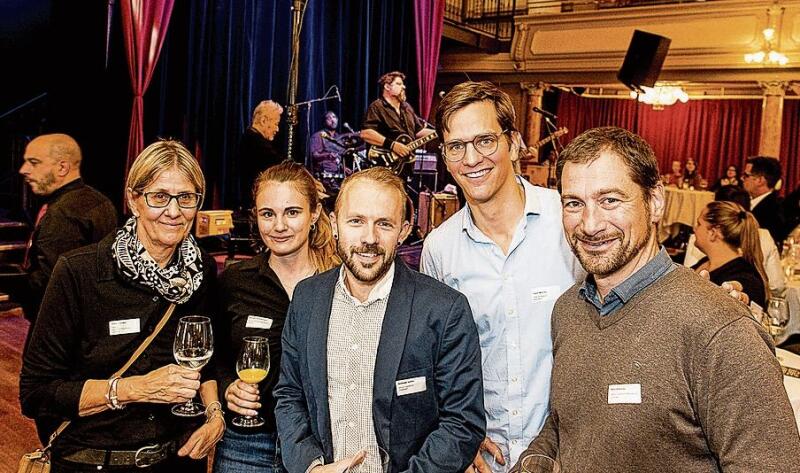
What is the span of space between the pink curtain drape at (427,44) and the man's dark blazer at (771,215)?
5278mm

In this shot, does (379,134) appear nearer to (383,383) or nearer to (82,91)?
(82,91)

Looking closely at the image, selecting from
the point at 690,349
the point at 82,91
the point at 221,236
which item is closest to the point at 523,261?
the point at 690,349

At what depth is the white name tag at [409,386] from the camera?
163 cm

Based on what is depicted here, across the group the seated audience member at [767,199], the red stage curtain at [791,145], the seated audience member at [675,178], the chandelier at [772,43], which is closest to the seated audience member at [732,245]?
the seated audience member at [767,199]

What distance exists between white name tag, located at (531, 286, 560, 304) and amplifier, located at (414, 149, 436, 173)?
22.2 ft

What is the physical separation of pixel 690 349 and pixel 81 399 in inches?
56.8

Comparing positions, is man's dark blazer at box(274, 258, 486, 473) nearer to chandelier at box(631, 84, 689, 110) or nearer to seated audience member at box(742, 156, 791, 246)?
seated audience member at box(742, 156, 791, 246)

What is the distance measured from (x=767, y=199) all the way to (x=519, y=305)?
18.3 feet

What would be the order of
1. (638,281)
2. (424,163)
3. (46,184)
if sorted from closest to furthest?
(638,281), (46,184), (424,163)

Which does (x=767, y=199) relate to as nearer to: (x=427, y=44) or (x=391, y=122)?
(x=391, y=122)

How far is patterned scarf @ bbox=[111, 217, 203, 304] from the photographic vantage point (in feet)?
5.86

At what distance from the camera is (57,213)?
2.91 meters

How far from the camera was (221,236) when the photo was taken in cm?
806

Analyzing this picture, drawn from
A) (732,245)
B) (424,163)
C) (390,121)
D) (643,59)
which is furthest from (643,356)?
(643,59)
